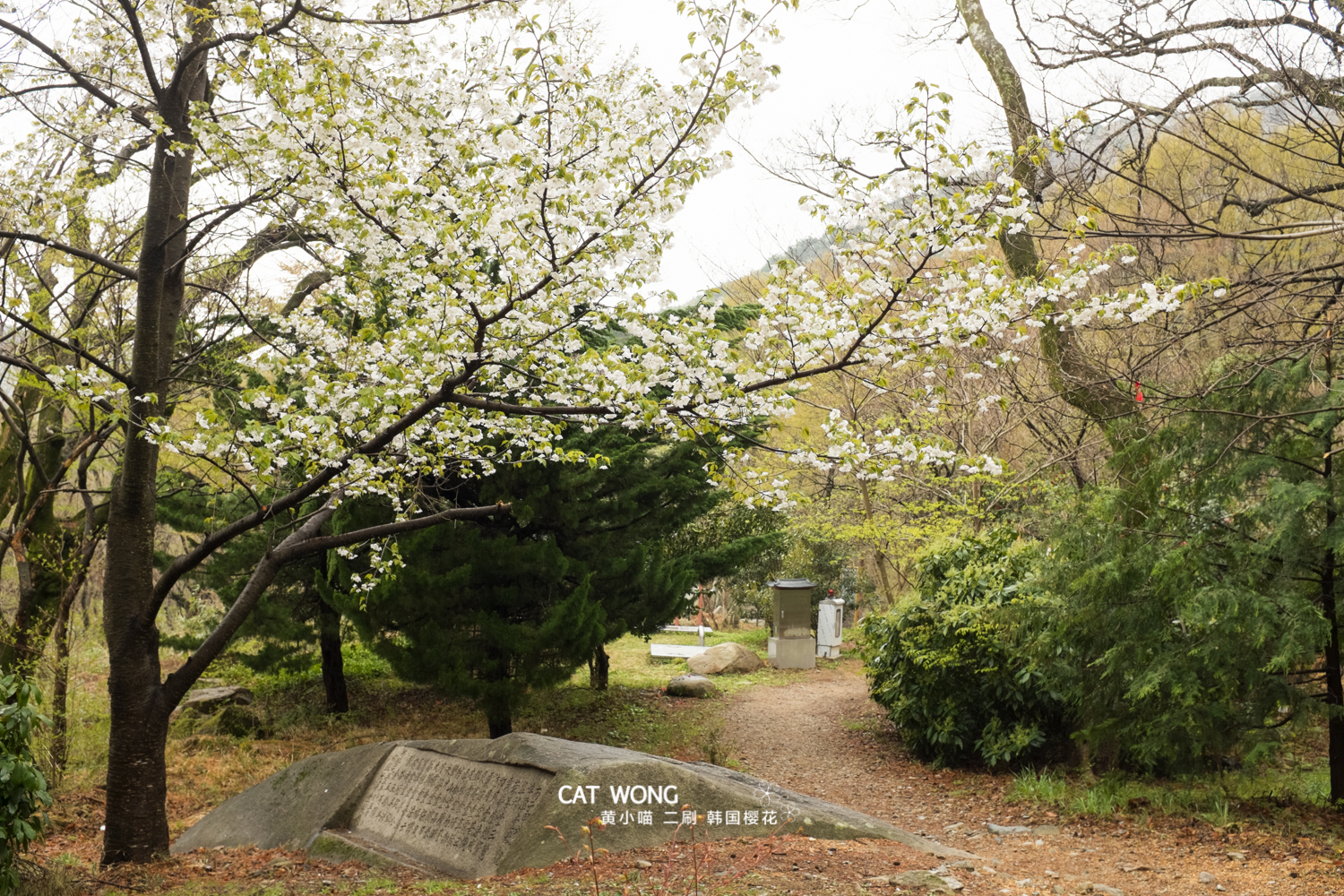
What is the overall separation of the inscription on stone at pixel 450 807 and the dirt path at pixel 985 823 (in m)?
2.79

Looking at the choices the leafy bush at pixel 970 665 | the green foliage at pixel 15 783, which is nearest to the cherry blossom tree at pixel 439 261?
the green foliage at pixel 15 783

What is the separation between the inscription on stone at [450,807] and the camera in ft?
17.9

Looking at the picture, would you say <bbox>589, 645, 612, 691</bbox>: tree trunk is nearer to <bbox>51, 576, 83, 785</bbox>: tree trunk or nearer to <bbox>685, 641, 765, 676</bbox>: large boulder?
A: <bbox>685, 641, 765, 676</bbox>: large boulder

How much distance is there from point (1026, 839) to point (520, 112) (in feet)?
19.7

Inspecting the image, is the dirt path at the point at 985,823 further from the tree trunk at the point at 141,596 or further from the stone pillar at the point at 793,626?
the tree trunk at the point at 141,596

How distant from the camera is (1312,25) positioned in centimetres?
503

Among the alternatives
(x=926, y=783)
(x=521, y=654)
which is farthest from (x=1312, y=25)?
(x=521, y=654)

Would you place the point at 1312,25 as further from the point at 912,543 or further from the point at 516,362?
the point at 912,543

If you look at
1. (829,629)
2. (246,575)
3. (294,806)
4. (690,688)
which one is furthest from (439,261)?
(829,629)

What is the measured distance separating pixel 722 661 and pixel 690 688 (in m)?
2.60

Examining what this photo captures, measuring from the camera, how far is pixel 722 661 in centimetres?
1552

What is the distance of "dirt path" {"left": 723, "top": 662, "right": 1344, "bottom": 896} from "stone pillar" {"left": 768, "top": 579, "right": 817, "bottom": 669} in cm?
337

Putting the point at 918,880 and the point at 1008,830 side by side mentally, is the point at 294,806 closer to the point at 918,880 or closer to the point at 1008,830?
the point at 918,880

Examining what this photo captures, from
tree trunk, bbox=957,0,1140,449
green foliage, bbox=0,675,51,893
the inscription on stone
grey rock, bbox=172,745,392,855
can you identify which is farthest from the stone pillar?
green foliage, bbox=0,675,51,893
